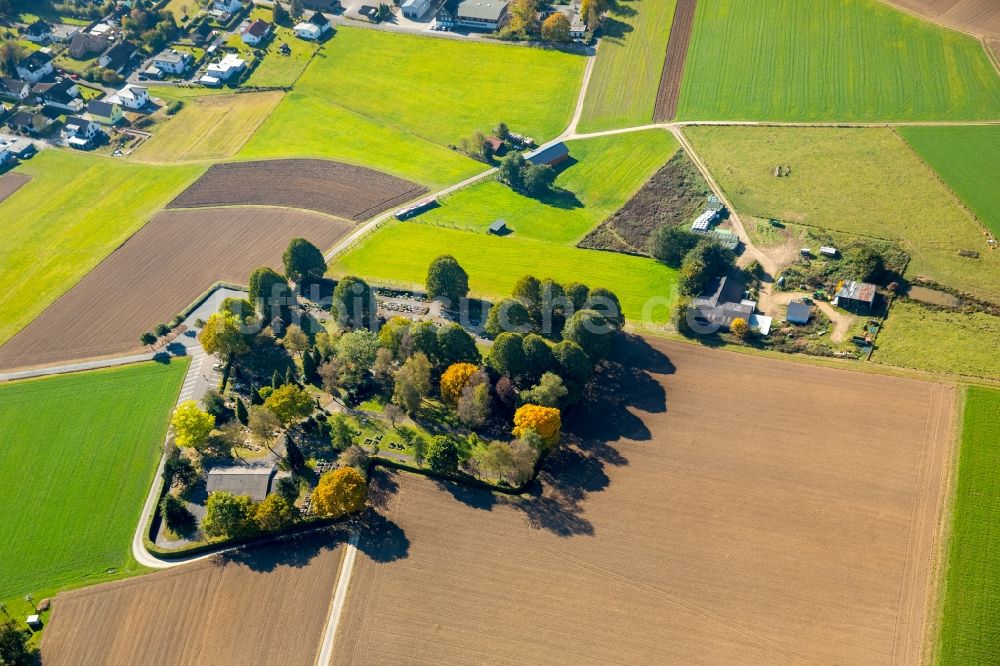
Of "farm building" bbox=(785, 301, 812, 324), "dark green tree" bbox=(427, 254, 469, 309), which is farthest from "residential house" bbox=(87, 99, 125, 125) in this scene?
"farm building" bbox=(785, 301, 812, 324)

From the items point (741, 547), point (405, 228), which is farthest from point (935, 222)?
point (405, 228)

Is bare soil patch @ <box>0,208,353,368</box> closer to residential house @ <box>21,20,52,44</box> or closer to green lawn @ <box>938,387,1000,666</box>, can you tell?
residential house @ <box>21,20,52,44</box>

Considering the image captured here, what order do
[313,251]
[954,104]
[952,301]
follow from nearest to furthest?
[952,301] < [313,251] < [954,104]

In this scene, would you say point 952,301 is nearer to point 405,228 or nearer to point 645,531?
point 645,531

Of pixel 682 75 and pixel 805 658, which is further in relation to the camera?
pixel 682 75

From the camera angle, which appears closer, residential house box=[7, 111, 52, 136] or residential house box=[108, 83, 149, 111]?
residential house box=[7, 111, 52, 136]

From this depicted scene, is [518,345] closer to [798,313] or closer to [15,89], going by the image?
[798,313]
